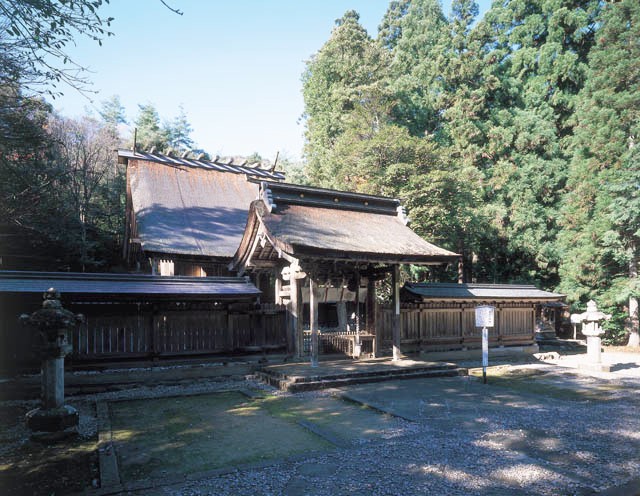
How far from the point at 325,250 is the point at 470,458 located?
574cm

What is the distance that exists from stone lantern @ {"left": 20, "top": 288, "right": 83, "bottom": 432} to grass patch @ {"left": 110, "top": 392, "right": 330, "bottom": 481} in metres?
0.76

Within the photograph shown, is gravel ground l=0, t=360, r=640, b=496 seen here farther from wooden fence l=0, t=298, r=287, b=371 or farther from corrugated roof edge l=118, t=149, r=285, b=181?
corrugated roof edge l=118, t=149, r=285, b=181

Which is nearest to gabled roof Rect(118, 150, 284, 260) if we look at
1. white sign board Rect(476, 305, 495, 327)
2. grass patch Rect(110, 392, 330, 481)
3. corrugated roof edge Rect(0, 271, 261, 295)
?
corrugated roof edge Rect(0, 271, 261, 295)

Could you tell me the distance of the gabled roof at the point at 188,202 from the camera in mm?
15352

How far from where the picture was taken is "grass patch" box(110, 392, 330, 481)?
5070 millimetres

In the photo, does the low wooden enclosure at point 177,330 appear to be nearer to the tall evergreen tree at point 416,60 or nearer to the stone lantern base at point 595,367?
the stone lantern base at point 595,367

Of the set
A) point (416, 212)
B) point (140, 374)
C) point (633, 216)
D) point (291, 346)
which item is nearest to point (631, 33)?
point (633, 216)

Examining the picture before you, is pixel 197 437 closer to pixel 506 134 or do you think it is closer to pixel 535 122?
pixel 506 134

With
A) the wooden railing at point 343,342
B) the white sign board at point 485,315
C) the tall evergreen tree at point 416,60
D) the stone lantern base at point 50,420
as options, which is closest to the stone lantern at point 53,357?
the stone lantern base at point 50,420

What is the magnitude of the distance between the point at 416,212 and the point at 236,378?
491 inches

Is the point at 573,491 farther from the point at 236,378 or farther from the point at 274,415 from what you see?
the point at 236,378

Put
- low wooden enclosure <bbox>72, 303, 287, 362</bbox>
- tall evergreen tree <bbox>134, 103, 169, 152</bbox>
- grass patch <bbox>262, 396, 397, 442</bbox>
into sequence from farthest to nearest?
tall evergreen tree <bbox>134, 103, 169, 152</bbox> → low wooden enclosure <bbox>72, 303, 287, 362</bbox> → grass patch <bbox>262, 396, 397, 442</bbox>

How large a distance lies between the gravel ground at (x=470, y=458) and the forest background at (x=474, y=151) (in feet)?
33.1

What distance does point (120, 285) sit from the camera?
390 inches
